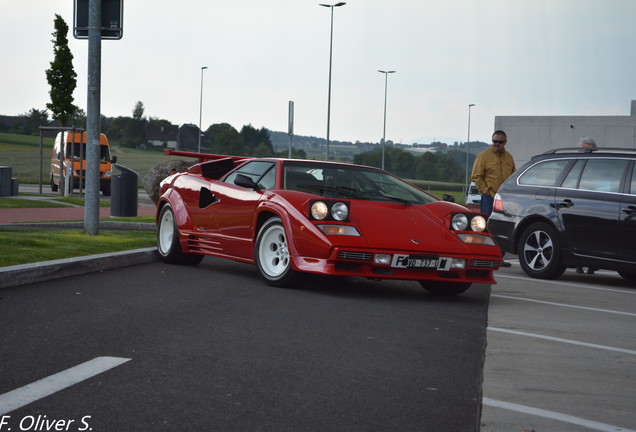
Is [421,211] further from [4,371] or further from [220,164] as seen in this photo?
[4,371]

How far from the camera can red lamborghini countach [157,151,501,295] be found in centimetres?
793

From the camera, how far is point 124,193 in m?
18.9

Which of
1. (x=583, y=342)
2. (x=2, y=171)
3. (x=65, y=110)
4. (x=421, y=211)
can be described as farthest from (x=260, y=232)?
(x=65, y=110)

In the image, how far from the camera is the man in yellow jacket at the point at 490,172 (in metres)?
12.5

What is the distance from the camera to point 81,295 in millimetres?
7480

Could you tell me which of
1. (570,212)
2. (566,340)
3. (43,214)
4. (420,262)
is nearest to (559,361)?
(566,340)

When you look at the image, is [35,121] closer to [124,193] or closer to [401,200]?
[124,193]

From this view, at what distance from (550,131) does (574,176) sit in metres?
38.1

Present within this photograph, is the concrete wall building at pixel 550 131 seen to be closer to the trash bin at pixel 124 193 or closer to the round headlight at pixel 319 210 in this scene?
the trash bin at pixel 124 193

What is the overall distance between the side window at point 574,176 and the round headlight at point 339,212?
3958 millimetres

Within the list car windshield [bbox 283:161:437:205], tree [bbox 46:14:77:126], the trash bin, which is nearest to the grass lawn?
car windshield [bbox 283:161:437:205]

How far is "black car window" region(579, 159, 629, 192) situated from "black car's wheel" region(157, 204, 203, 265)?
177 inches

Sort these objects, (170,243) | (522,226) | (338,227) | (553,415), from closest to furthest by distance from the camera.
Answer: (553,415), (338,227), (170,243), (522,226)

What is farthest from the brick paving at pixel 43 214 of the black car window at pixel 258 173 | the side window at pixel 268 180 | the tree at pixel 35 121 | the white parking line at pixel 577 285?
the tree at pixel 35 121
